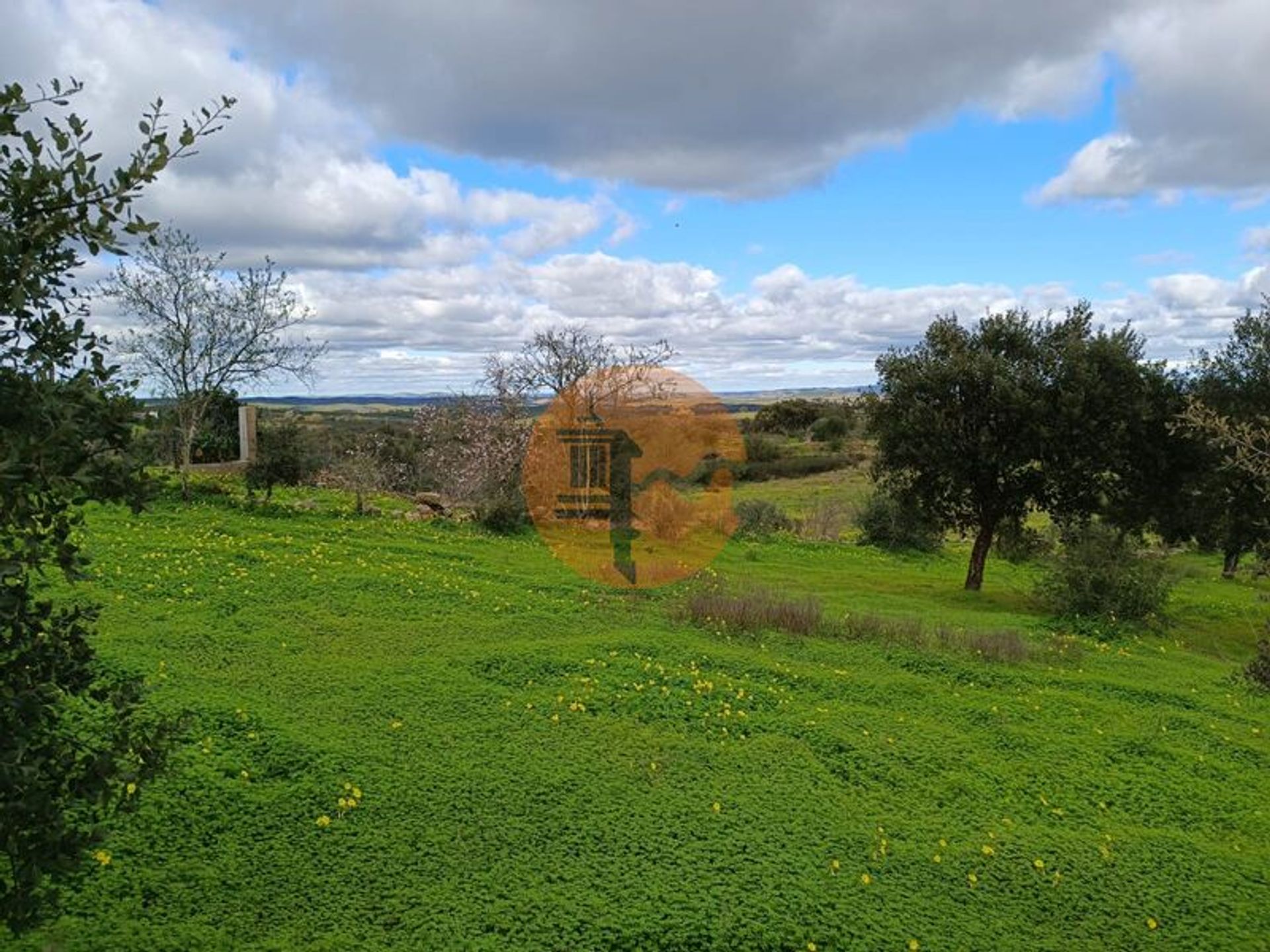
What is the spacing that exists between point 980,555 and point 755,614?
9.45 meters

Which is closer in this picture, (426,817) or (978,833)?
(426,817)

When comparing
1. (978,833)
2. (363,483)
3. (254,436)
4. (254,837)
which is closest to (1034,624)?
(978,833)

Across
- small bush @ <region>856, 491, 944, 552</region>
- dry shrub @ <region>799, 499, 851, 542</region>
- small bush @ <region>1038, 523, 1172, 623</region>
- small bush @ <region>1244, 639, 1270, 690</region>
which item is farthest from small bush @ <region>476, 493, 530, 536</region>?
small bush @ <region>1244, 639, 1270, 690</region>

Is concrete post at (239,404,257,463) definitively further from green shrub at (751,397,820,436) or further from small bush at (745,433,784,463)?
green shrub at (751,397,820,436)

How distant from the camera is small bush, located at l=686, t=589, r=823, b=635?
40.8 feet

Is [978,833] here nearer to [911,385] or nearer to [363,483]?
[911,385]

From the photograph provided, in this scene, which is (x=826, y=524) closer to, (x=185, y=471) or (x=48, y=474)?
(x=185, y=471)

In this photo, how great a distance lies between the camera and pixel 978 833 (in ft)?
21.5

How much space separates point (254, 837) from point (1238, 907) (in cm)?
670

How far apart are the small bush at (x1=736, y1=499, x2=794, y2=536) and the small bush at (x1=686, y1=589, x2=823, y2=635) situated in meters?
13.1

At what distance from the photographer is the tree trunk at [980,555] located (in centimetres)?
1966

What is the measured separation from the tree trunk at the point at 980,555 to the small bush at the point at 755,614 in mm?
8265

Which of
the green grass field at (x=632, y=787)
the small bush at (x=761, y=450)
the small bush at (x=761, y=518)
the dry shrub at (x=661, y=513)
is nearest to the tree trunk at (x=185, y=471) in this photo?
the green grass field at (x=632, y=787)

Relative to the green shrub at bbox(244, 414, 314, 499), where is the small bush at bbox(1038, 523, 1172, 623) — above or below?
below
